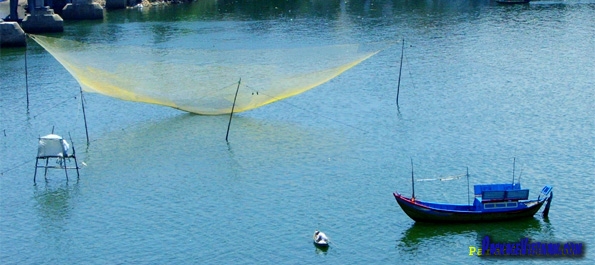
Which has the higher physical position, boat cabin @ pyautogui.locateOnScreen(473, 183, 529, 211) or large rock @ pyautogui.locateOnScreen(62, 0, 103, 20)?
large rock @ pyautogui.locateOnScreen(62, 0, 103, 20)

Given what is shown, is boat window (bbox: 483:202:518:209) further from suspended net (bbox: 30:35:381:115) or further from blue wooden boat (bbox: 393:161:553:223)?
suspended net (bbox: 30:35:381:115)

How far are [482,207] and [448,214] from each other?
2.94 ft

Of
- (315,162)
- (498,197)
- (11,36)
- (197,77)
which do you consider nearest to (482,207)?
(498,197)

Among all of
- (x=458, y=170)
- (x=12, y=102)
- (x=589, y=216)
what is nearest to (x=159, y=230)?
(x=458, y=170)

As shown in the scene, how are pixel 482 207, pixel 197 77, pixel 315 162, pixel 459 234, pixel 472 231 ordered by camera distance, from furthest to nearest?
pixel 197 77
pixel 315 162
pixel 482 207
pixel 472 231
pixel 459 234

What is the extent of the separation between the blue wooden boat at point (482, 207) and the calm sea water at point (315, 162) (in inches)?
10.3

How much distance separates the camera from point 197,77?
117 ft

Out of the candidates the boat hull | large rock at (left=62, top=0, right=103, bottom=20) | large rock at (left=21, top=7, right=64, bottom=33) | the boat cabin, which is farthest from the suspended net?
large rock at (left=62, top=0, right=103, bottom=20)

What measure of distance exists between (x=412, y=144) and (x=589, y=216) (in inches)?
314

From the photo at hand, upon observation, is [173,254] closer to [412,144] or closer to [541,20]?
[412,144]

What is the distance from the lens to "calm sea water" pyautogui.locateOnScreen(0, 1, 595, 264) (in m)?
22.8

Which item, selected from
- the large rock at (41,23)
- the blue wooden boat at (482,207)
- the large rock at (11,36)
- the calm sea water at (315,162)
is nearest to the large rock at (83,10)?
the large rock at (41,23)

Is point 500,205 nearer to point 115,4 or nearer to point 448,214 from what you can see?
point 448,214

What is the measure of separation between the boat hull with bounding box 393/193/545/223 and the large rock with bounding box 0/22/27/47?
1406 inches
